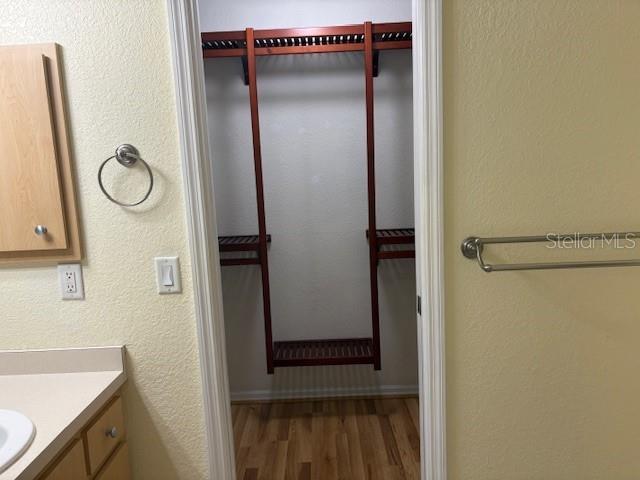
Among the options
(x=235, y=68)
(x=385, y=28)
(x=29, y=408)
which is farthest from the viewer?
(x=235, y=68)

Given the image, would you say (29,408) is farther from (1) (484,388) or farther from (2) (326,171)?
(2) (326,171)

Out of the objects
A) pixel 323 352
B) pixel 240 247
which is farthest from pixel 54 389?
pixel 323 352

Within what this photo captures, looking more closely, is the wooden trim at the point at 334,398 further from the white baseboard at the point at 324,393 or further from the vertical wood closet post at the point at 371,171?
the vertical wood closet post at the point at 371,171

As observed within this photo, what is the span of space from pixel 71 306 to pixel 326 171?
4.89 ft

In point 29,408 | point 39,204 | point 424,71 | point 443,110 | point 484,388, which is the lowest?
point 484,388

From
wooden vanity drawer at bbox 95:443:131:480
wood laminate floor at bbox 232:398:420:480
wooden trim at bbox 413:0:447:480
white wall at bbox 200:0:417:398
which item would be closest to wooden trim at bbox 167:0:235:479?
wooden vanity drawer at bbox 95:443:131:480

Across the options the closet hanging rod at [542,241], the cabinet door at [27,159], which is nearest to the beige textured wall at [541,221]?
the closet hanging rod at [542,241]

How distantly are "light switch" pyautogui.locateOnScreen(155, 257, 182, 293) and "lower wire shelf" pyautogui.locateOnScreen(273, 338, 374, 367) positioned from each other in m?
1.10

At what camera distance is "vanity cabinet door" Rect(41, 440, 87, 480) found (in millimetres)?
964

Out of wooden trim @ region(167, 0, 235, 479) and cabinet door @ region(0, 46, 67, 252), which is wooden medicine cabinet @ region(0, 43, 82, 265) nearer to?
cabinet door @ region(0, 46, 67, 252)

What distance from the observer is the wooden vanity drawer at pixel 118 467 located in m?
1.19

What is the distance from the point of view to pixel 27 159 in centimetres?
122

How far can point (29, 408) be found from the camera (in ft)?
3.66


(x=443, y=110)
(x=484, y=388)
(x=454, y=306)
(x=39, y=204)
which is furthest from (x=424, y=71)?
(x=39, y=204)
